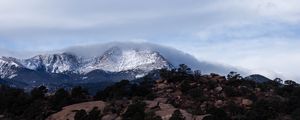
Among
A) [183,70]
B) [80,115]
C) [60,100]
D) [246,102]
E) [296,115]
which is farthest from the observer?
[183,70]

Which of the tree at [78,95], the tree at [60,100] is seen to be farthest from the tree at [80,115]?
the tree at [78,95]

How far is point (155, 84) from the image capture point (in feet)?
384

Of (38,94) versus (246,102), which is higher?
(38,94)

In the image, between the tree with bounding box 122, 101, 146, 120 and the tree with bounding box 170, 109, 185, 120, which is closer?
the tree with bounding box 170, 109, 185, 120

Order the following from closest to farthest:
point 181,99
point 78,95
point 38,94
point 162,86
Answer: point 181,99 < point 38,94 < point 78,95 < point 162,86

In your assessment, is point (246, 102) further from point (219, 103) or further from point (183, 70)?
point (183, 70)

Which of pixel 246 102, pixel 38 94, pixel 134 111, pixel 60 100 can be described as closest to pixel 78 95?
pixel 60 100

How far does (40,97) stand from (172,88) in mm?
23811

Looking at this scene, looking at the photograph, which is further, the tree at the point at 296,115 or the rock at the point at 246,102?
the rock at the point at 246,102

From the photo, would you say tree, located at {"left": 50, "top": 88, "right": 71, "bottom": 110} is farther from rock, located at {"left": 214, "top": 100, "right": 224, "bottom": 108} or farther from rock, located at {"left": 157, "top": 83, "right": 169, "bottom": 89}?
rock, located at {"left": 214, "top": 100, "right": 224, "bottom": 108}

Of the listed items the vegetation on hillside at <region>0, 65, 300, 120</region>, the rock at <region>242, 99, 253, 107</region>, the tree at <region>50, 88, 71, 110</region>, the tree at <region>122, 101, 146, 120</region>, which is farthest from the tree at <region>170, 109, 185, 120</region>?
the tree at <region>50, 88, 71, 110</region>

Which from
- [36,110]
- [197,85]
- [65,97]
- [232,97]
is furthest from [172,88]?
[36,110]

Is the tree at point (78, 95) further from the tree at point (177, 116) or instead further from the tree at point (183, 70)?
the tree at point (177, 116)

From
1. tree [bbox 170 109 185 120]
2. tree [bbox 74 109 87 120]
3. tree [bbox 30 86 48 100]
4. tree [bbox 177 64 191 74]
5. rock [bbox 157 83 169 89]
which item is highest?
tree [bbox 177 64 191 74]
